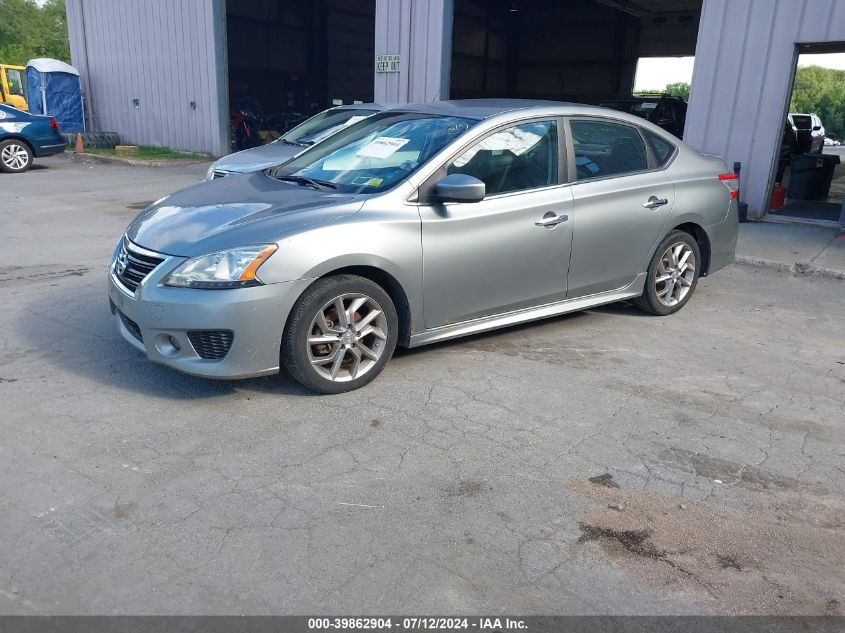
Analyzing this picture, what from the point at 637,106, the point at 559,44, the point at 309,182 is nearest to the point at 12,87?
the point at 559,44

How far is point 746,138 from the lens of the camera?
10.5m

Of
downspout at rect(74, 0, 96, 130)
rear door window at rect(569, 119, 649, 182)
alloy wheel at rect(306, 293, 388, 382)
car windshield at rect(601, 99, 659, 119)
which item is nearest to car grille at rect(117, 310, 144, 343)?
alloy wheel at rect(306, 293, 388, 382)

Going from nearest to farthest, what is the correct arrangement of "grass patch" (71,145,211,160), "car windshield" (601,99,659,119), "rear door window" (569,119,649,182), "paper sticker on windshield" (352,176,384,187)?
"paper sticker on windshield" (352,176,384,187), "rear door window" (569,119,649,182), "car windshield" (601,99,659,119), "grass patch" (71,145,211,160)

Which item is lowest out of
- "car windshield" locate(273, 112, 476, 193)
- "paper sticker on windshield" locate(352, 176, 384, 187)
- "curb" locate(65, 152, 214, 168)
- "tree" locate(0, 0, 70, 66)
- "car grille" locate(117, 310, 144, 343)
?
"curb" locate(65, 152, 214, 168)

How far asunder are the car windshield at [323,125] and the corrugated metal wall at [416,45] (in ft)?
10.4

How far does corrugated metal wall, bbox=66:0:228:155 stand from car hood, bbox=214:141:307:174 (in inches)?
342

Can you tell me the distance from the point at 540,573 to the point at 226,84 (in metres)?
17.0

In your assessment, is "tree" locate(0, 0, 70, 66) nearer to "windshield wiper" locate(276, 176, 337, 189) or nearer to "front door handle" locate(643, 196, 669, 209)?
"windshield wiper" locate(276, 176, 337, 189)

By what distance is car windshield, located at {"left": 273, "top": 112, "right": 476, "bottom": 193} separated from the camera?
15.3ft

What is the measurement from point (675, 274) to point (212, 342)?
3911 mm

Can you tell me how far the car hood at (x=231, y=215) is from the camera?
13.2 feet

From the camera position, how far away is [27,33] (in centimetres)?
5181

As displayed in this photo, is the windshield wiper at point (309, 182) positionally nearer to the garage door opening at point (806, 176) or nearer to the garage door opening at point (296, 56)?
the garage door opening at point (806, 176)

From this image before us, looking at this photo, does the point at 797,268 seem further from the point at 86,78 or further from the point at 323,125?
the point at 86,78
